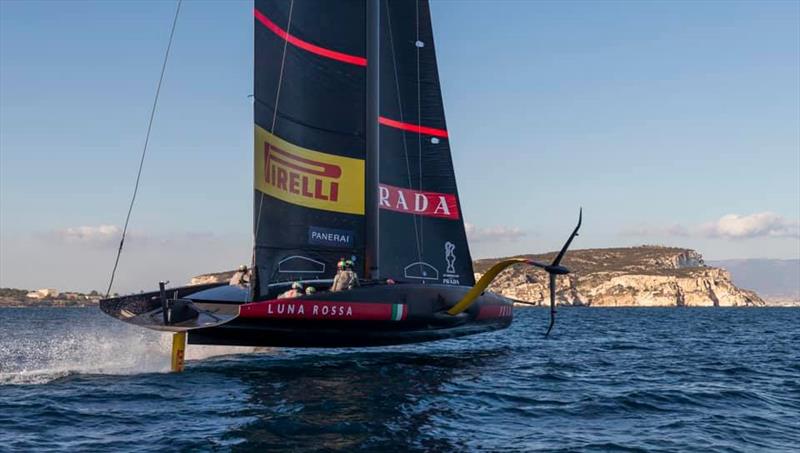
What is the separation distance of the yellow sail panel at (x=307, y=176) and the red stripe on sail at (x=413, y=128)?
164 centimetres

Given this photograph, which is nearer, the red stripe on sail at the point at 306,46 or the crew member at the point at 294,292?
the crew member at the point at 294,292

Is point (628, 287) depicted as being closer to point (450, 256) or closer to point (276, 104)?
point (450, 256)

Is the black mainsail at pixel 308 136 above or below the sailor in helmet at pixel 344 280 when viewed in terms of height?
above

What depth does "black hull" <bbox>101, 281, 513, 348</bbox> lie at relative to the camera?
15.0m

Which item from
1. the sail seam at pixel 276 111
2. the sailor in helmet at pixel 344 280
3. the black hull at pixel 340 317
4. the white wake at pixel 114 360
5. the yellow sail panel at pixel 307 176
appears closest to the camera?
the black hull at pixel 340 317

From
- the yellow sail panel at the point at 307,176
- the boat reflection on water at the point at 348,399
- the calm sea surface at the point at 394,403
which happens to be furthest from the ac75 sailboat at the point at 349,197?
the calm sea surface at the point at 394,403

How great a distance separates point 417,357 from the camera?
1973 centimetres

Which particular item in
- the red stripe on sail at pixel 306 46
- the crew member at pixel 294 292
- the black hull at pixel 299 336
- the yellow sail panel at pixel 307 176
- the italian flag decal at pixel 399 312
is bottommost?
the black hull at pixel 299 336

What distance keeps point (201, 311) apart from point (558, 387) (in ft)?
25.5

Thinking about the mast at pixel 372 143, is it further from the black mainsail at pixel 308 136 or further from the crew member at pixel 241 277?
the crew member at pixel 241 277

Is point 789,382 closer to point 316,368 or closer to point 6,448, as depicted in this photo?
point 316,368

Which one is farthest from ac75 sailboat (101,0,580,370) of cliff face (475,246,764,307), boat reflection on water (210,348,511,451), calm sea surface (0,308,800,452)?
cliff face (475,246,764,307)

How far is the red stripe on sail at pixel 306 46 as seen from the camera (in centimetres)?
1784

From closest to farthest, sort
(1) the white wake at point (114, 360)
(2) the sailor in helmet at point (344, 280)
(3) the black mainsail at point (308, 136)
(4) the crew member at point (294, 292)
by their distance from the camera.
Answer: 1. (4) the crew member at point (294, 292)
2. (1) the white wake at point (114, 360)
3. (2) the sailor in helmet at point (344, 280)
4. (3) the black mainsail at point (308, 136)
